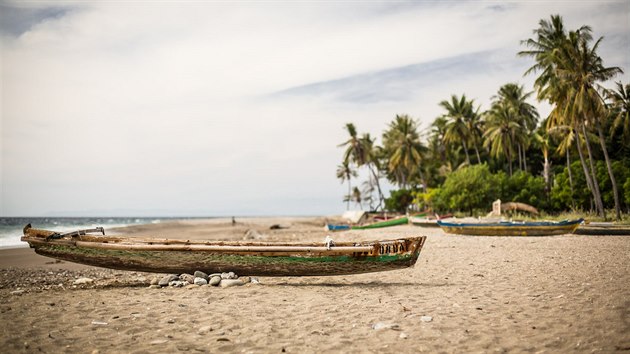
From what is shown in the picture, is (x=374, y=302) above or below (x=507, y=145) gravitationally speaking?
below

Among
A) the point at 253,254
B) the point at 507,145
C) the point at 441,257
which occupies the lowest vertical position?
the point at 441,257

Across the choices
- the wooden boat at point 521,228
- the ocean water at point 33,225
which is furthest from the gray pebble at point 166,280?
the ocean water at point 33,225

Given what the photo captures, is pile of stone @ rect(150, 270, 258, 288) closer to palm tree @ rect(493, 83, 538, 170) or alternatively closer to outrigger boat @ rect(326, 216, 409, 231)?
outrigger boat @ rect(326, 216, 409, 231)

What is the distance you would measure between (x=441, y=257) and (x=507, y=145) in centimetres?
2867

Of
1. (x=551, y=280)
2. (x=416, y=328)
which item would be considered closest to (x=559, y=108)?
(x=551, y=280)

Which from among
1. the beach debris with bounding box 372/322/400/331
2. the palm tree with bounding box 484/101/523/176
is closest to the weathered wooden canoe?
the palm tree with bounding box 484/101/523/176

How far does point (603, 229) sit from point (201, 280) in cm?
1854

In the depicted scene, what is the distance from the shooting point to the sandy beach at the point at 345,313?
441 centimetres

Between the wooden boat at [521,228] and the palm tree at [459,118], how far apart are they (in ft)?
73.3

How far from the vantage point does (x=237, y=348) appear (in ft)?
14.3

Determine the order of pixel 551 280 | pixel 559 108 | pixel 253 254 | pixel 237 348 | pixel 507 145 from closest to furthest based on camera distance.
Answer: pixel 237 348, pixel 551 280, pixel 253 254, pixel 559 108, pixel 507 145

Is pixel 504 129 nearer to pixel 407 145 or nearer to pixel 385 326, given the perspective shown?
pixel 407 145

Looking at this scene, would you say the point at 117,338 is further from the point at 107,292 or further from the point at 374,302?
the point at 374,302

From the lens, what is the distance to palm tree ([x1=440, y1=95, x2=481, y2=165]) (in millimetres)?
39844
